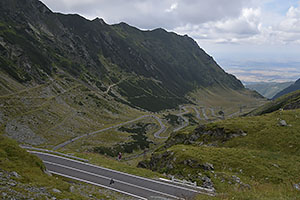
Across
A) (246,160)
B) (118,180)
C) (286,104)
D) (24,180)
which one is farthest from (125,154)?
(24,180)

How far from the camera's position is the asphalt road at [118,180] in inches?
837

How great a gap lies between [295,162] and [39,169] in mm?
28397

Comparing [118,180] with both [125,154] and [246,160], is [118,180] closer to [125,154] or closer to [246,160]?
[246,160]

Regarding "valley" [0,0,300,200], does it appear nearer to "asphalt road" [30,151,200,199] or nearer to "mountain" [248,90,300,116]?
"asphalt road" [30,151,200,199]

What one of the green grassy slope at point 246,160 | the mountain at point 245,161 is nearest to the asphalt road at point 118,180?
the mountain at point 245,161

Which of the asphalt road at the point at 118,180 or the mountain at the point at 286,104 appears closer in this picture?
the asphalt road at the point at 118,180

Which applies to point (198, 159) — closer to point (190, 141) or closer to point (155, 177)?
point (155, 177)

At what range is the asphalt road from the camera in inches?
837

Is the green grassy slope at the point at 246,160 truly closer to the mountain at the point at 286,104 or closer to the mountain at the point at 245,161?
the mountain at the point at 245,161

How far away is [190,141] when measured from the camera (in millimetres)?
43969

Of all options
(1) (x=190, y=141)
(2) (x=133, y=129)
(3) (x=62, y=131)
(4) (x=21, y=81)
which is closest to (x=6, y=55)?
(4) (x=21, y=81)

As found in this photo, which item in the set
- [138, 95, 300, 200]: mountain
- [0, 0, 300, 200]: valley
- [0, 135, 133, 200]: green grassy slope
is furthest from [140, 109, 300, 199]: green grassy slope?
[0, 135, 133, 200]: green grassy slope

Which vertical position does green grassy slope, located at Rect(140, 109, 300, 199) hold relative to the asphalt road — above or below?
above

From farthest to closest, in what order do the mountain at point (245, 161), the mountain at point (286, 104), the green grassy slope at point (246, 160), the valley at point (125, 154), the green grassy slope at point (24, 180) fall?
the mountain at point (286, 104) < the green grassy slope at point (246, 160) < the mountain at point (245, 161) < the valley at point (125, 154) < the green grassy slope at point (24, 180)
